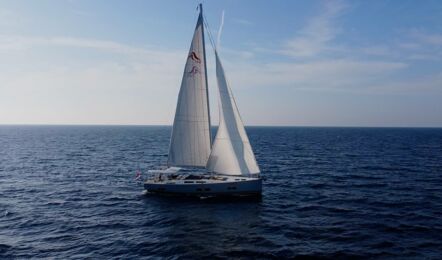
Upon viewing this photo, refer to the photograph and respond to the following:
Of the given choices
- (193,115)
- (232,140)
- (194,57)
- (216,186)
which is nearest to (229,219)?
(216,186)

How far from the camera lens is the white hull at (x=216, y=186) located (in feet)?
125

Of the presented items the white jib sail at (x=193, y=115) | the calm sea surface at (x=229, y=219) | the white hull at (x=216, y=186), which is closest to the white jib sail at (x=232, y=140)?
the white hull at (x=216, y=186)

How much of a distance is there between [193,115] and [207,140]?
3151 mm

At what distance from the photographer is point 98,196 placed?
1667 inches

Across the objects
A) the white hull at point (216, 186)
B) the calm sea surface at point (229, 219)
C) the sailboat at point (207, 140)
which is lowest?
the calm sea surface at point (229, 219)

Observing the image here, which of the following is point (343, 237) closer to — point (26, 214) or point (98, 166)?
point (26, 214)

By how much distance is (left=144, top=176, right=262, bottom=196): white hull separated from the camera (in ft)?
125

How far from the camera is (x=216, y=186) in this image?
38.2 meters

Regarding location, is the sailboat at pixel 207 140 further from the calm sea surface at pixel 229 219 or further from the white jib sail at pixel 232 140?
the calm sea surface at pixel 229 219

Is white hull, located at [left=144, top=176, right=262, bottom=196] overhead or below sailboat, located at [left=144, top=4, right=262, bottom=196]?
below

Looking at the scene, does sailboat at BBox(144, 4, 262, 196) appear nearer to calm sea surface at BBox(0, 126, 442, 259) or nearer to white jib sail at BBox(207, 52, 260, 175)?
white jib sail at BBox(207, 52, 260, 175)

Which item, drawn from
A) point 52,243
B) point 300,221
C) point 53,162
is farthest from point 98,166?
point 300,221

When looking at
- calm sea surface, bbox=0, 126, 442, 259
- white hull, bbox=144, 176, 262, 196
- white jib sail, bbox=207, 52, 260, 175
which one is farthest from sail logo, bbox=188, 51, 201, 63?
calm sea surface, bbox=0, 126, 442, 259

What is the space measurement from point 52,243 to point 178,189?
49.2 ft
